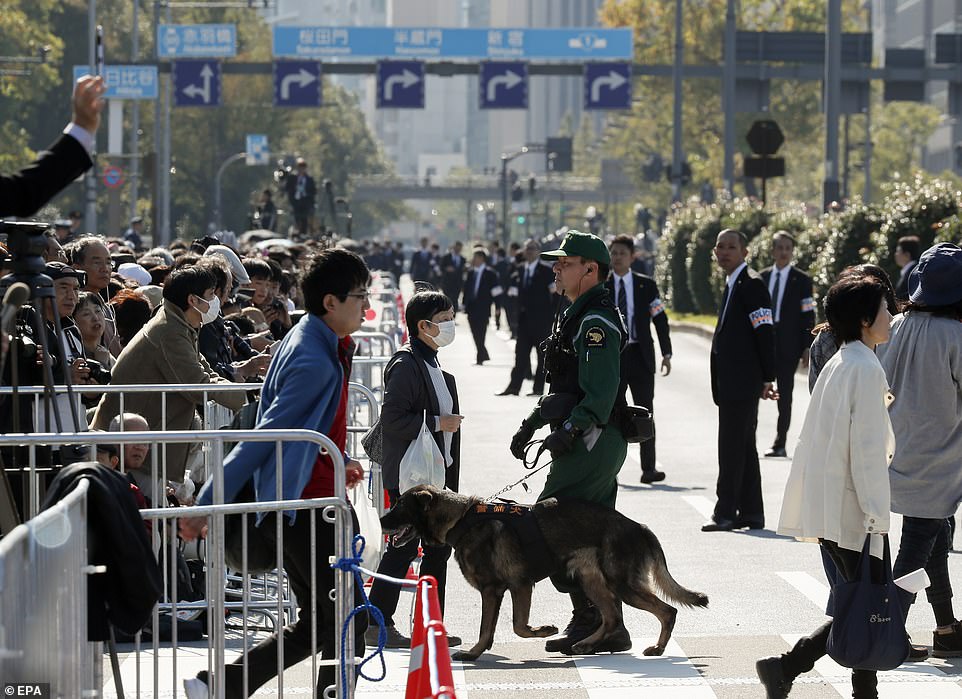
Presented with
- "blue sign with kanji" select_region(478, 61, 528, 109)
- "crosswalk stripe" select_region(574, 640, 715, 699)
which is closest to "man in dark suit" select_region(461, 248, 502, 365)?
"crosswalk stripe" select_region(574, 640, 715, 699)

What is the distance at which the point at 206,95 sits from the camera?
5462 cm

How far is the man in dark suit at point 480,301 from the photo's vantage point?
30.4 metres

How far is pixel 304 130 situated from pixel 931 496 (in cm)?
9069

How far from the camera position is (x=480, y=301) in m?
30.7

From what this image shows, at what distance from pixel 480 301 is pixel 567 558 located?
22471 millimetres

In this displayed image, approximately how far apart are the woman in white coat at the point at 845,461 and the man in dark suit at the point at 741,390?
5024 millimetres

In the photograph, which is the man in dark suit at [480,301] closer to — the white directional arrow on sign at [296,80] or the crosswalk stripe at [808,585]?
the crosswalk stripe at [808,585]

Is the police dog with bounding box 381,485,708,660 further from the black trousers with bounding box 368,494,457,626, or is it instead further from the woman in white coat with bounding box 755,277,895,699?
the woman in white coat with bounding box 755,277,895,699

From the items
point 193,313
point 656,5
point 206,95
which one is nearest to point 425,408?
point 193,313

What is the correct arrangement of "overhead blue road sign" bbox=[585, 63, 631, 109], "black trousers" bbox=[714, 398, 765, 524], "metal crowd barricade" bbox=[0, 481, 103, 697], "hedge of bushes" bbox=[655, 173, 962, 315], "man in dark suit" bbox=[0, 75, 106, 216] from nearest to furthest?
"metal crowd barricade" bbox=[0, 481, 103, 697], "man in dark suit" bbox=[0, 75, 106, 216], "black trousers" bbox=[714, 398, 765, 524], "hedge of bushes" bbox=[655, 173, 962, 315], "overhead blue road sign" bbox=[585, 63, 631, 109]

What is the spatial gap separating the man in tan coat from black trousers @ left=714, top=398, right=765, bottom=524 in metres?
3.97

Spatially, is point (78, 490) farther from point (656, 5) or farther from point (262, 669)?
point (656, 5)

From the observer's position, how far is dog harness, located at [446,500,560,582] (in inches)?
324

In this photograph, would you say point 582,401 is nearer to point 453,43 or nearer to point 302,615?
point 302,615
